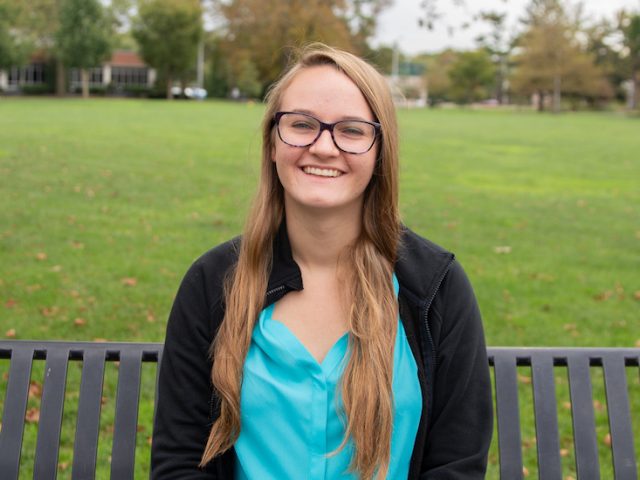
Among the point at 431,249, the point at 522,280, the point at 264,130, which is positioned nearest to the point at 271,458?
the point at 431,249

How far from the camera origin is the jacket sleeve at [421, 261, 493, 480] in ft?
8.49

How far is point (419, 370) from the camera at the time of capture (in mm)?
2568

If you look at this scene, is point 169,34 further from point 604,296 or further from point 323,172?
point 323,172

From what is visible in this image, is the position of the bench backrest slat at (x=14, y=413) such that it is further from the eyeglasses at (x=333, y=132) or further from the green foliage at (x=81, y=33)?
the green foliage at (x=81, y=33)

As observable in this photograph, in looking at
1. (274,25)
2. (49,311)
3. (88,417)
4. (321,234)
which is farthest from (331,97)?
(274,25)

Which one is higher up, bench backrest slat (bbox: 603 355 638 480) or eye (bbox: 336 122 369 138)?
eye (bbox: 336 122 369 138)

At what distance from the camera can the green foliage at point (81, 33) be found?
72000 mm

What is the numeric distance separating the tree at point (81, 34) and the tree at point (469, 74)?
36.9m

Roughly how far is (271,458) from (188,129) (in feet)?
92.1

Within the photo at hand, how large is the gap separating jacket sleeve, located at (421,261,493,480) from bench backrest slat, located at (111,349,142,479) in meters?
1.12

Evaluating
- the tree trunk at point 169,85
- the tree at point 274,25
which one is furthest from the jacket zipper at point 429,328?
the tree trunk at point 169,85

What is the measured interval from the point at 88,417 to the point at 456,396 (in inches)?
53.9

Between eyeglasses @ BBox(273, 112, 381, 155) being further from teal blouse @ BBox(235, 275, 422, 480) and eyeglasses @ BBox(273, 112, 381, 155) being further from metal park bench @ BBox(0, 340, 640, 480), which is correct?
metal park bench @ BBox(0, 340, 640, 480)

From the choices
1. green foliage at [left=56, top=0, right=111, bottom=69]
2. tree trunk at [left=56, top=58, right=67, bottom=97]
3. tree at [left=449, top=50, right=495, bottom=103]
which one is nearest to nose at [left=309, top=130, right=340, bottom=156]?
green foliage at [left=56, top=0, right=111, bottom=69]
